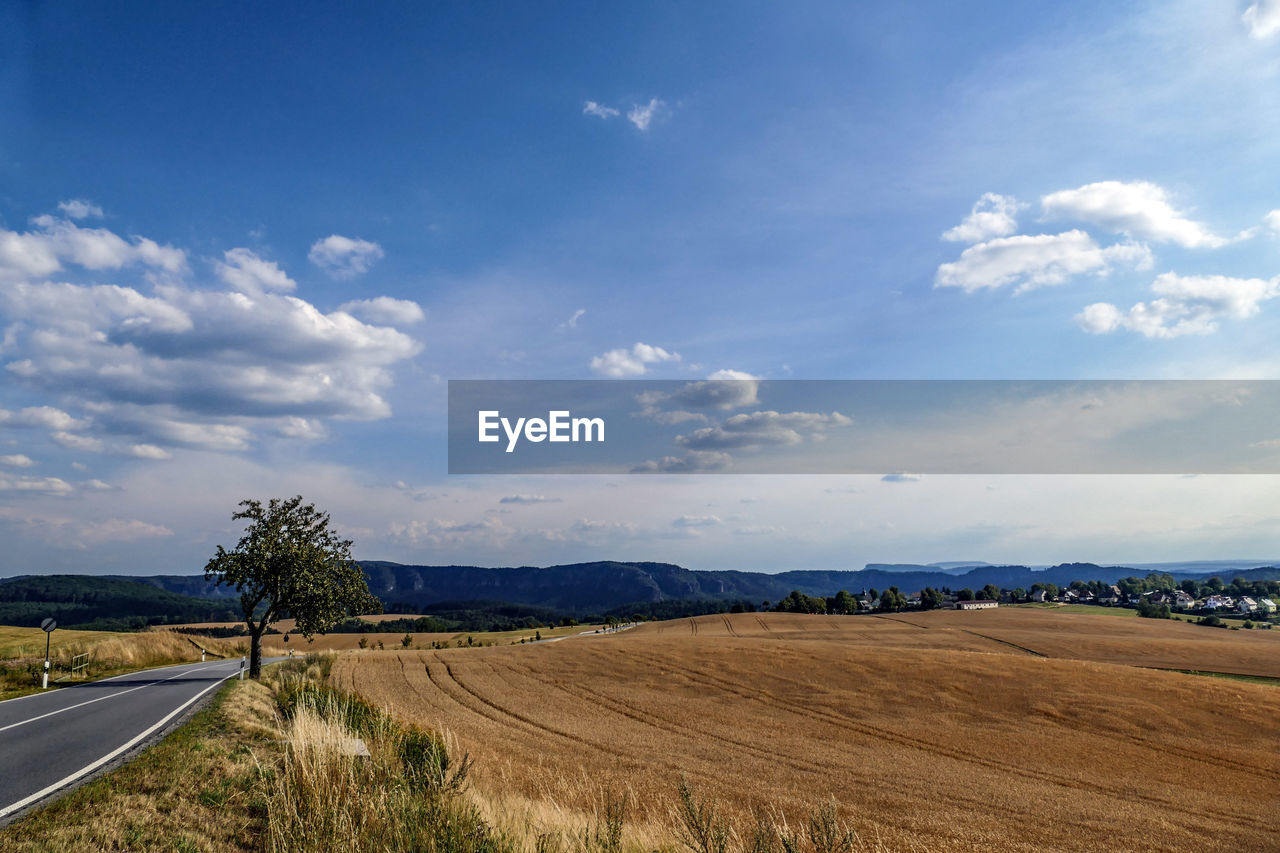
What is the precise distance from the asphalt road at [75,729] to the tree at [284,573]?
12.3 ft

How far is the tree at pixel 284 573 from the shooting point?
28359 mm

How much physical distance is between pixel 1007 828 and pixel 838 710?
17184 millimetres

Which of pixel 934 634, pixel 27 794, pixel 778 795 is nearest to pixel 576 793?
pixel 778 795

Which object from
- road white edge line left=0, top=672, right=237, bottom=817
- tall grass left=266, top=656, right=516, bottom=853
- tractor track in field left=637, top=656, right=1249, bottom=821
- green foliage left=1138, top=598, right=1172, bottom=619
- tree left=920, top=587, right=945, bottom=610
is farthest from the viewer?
tree left=920, top=587, right=945, bottom=610

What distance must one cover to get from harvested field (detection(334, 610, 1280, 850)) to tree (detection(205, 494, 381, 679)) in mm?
5333

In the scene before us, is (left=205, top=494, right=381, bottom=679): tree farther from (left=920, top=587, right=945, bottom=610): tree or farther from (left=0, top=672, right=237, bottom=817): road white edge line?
(left=920, top=587, right=945, bottom=610): tree

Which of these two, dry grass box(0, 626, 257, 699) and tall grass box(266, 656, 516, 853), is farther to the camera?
dry grass box(0, 626, 257, 699)

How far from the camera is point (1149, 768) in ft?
74.9

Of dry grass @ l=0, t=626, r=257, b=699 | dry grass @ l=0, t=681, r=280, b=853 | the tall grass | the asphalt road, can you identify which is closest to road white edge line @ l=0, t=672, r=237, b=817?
the asphalt road

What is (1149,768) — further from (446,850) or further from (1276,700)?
(446,850)

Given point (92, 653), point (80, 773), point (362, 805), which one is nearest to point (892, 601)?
point (92, 653)

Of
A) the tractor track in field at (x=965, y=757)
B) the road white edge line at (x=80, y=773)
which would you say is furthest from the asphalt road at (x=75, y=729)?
the tractor track in field at (x=965, y=757)

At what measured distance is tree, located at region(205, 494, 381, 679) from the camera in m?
28.4

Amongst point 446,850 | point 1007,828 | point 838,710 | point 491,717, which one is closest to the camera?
point 446,850
